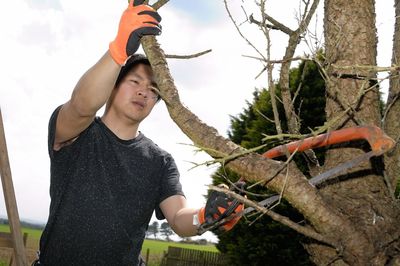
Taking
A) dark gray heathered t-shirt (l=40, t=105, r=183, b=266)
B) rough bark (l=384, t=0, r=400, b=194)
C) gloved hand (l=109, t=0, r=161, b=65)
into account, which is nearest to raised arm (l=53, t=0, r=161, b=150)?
gloved hand (l=109, t=0, r=161, b=65)

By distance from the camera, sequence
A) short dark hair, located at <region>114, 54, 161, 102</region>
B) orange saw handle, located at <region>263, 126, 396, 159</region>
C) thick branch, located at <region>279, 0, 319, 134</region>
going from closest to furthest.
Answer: orange saw handle, located at <region>263, 126, 396, 159</region> < thick branch, located at <region>279, 0, 319, 134</region> < short dark hair, located at <region>114, 54, 161, 102</region>

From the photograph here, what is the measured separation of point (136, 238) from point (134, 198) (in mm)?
272

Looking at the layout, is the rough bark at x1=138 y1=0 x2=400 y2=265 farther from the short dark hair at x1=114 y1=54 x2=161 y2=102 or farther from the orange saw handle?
the short dark hair at x1=114 y1=54 x2=161 y2=102

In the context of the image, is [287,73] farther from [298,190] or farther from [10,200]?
[10,200]

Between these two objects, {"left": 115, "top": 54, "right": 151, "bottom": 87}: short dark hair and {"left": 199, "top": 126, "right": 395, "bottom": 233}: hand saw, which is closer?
{"left": 199, "top": 126, "right": 395, "bottom": 233}: hand saw

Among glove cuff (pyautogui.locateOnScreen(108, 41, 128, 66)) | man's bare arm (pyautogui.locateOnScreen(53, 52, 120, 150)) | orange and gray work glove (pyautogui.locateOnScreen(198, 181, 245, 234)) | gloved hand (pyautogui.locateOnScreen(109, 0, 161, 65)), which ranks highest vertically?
gloved hand (pyautogui.locateOnScreen(109, 0, 161, 65))

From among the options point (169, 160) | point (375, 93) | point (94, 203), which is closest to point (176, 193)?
point (169, 160)

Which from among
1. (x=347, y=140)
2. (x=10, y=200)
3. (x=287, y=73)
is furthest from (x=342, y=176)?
(x=10, y=200)

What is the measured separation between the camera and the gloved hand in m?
1.87

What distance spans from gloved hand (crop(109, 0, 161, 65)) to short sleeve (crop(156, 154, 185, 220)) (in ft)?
3.98

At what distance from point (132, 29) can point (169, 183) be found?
4.21ft

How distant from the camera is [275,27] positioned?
2100 mm

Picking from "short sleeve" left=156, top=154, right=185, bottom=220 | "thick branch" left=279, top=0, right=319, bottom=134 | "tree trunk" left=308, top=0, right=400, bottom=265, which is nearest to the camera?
"tree trunk" left=308, top=0, right=400, bottom=265

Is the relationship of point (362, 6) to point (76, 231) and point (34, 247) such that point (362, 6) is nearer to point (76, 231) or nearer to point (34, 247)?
point (76, 231)
